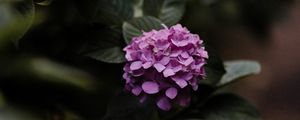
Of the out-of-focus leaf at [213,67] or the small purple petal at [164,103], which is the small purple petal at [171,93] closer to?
the small purple petal at [164,103]

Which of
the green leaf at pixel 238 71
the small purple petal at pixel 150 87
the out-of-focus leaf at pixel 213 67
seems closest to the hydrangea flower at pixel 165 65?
the small purple petal at pixel 150 87

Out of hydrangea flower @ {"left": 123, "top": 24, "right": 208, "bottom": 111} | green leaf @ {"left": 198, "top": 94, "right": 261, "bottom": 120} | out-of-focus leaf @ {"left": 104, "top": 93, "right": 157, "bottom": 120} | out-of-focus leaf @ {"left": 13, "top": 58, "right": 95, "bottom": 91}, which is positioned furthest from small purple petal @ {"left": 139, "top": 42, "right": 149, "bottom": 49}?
out-of-focus leaf @ {"left": 13, "top": 58, "right": 95, "bottom": 91}

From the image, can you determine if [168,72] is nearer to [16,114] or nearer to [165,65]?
[165,65]

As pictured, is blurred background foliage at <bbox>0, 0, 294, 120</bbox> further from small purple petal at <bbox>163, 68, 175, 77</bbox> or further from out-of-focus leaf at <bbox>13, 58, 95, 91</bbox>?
small purple petal at <bbox>163, 68, 175, 77</bbox>

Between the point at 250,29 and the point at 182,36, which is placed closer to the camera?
the point at 182,36

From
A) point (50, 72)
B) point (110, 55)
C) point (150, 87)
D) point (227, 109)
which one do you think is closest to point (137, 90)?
point (150, 87)

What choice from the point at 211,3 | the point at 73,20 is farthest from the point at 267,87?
the point at 73,20

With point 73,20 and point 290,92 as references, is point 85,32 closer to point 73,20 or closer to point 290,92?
point 73,20

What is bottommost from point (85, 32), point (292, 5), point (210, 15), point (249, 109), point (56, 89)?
point (56, 89)
